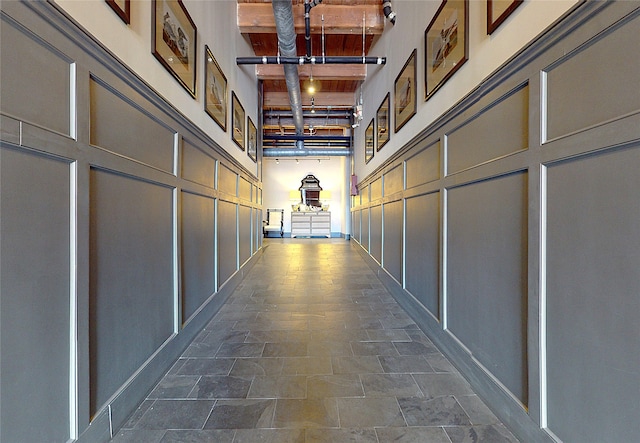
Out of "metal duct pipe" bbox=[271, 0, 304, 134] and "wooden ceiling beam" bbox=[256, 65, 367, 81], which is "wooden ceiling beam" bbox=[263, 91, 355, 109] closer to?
"metal duct pipe" bbox=[271, 0, 304, 134]

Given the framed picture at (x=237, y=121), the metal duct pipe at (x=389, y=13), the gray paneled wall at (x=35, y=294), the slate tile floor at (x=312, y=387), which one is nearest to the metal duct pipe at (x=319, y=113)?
the framed picture at (x=237, y=121)

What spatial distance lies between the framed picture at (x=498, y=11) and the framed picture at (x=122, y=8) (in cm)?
192

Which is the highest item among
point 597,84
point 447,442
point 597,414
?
point 597,84

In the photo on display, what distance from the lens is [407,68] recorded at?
313 cm

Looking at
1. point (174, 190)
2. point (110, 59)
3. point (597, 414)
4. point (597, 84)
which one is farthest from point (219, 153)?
point (597, 414)

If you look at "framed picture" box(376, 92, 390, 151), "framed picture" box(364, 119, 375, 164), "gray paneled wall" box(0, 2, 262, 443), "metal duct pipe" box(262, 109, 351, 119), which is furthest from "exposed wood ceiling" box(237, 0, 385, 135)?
"gray paneled wall" box(0, 2, 262, 443)

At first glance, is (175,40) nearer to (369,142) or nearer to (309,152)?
(369,142)

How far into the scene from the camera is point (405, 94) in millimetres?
3201

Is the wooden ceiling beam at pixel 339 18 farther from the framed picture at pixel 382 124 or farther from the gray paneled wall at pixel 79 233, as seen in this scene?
the gray paneled wall at pixel 79 233

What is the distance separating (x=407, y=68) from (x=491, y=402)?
3.12 m

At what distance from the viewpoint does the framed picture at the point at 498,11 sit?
138 centimetres

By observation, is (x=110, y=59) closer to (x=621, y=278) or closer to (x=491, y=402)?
(x=621, y=278)

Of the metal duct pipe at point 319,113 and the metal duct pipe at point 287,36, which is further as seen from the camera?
the metal duct pipe at point 319,113

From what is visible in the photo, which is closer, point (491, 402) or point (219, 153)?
point (491, 402)
